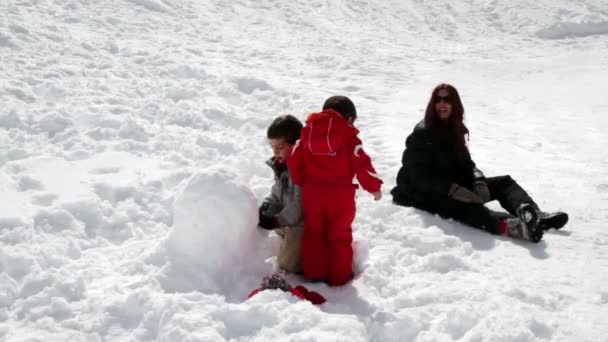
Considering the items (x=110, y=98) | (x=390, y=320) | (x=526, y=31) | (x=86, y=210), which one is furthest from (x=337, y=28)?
(x=390, y=320)

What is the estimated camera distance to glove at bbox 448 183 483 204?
471cm

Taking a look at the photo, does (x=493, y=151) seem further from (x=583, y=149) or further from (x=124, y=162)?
(x=124, y=162)

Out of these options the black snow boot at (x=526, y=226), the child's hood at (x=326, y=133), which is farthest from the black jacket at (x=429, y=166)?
the child's hood at (x=326, y=133)

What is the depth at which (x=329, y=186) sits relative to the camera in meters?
4.02

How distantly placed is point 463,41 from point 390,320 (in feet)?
40.9

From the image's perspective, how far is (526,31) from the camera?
15.5 m

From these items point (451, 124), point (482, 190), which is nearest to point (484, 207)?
point (482, 190)

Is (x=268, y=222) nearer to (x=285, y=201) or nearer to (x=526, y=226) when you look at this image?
(x=285, y=201)

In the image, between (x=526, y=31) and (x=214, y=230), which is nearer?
(x=214, y=230)

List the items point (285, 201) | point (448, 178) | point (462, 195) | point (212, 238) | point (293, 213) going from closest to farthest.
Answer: point (212, 238) → point (293, 213) → point (285, 201) → point (462, 195) → point (448, 178)

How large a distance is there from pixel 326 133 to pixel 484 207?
165 cm

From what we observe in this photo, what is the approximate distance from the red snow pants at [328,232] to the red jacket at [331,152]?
0.09 meters

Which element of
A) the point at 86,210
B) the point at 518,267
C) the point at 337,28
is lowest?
the point at 86,210

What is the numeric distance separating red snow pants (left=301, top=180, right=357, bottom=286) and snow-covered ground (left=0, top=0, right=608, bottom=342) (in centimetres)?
13
